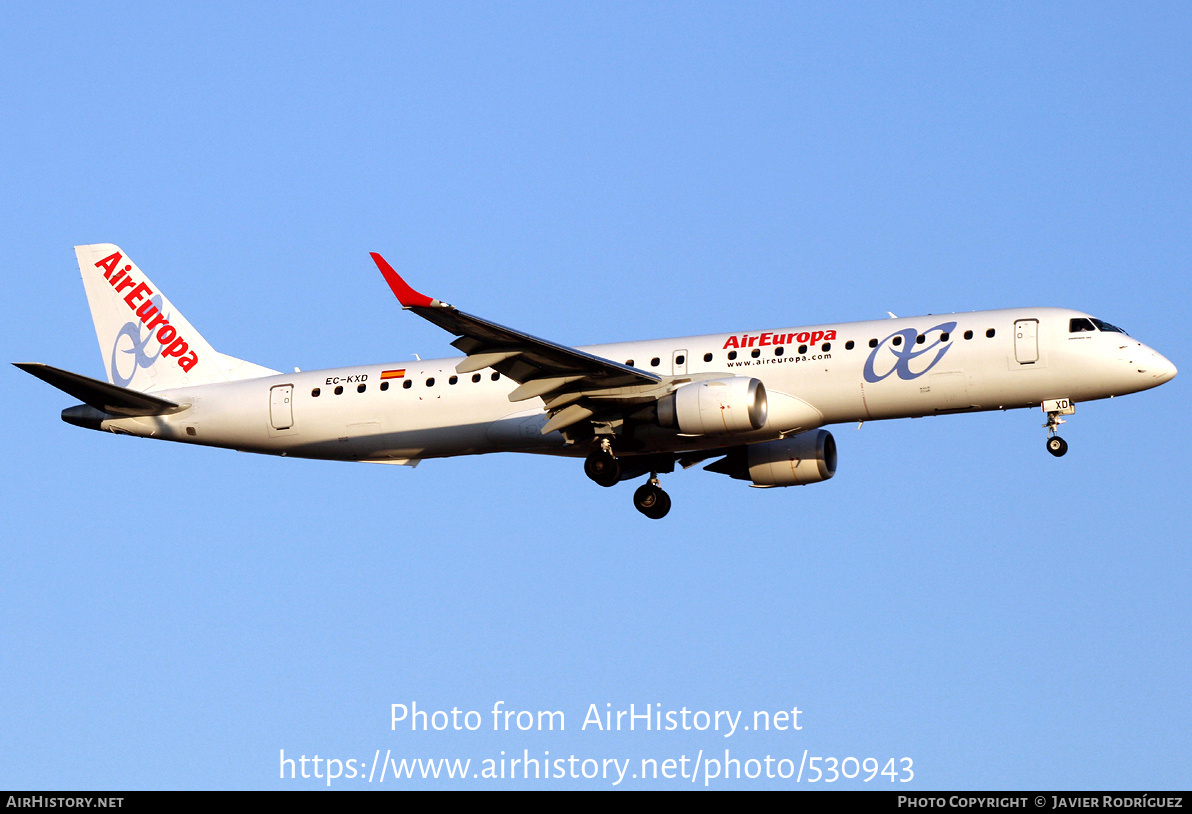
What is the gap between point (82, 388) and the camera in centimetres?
4062

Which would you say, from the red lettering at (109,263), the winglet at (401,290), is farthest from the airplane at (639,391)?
the red lettering at (109,263)

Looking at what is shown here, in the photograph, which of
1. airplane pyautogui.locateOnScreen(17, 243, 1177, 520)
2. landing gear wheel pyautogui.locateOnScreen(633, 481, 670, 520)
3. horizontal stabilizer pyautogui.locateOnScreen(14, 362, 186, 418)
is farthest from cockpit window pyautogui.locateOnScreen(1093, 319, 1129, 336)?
horizontal stabilizer pyautogui.locateOnScreen(14, 362, 186, 418)

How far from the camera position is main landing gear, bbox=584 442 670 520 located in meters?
39.5

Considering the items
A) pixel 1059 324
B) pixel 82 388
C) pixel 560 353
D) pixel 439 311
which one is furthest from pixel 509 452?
pixel 1059 324

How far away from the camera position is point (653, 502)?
42.1 metres

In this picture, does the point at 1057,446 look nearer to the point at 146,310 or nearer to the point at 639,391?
the point at 639,391

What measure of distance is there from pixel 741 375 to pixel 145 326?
17729 millimetres

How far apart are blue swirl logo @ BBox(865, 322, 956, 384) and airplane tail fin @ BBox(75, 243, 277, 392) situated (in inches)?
663

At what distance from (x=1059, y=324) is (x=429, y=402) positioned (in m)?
15.5

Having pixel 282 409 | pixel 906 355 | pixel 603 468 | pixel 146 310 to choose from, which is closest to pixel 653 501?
pixel 603 468

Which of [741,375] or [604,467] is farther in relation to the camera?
[604,467]

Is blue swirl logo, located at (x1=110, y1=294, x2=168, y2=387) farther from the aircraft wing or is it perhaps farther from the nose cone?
the nose cone

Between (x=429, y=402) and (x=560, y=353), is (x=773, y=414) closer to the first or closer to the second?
(x=560, y=353)

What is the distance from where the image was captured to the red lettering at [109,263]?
151 ft
